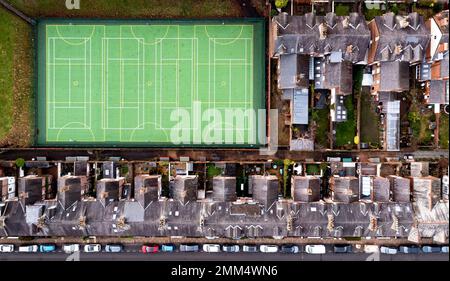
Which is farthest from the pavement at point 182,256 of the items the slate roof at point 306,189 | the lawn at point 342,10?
the lawn at point 342,10

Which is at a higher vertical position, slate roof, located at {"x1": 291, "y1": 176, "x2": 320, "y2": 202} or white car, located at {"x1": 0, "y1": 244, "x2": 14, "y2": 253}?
slate roof, located at {"x1": 291, "y1": 176, "x2": 320, "y2": 202}

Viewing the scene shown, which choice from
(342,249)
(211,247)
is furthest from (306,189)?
(211,247)

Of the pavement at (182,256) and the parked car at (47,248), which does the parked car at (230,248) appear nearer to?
the pavement at (182,256)

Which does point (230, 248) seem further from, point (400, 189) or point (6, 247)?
point (6, 247)

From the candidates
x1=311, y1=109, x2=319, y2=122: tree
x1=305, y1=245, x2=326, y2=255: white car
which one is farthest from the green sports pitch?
x1=305, y1=245, x2=326, y2=255: white car

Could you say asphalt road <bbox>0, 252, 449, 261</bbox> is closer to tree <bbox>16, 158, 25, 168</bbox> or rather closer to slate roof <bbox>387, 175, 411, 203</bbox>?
slate roof <bbox>387, 175, 411, 203</bbox>
